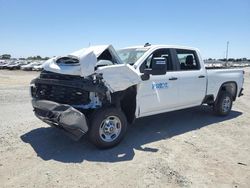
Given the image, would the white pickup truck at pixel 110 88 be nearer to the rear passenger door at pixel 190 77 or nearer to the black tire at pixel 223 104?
the rear passenger door at pixel 190 77

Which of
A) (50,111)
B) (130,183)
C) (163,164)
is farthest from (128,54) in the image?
(130,183)

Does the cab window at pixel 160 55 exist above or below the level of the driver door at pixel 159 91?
above

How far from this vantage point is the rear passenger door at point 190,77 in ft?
22.0

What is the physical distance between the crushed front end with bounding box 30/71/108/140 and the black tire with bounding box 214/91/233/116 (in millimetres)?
4246

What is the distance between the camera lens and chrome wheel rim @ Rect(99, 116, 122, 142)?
5.10m

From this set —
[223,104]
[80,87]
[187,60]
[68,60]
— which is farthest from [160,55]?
[223,104]

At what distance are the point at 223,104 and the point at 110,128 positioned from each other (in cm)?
434

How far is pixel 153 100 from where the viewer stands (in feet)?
19.7

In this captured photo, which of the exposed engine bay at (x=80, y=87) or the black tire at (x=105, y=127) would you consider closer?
the exposed engine bay at (x=80, y=87)

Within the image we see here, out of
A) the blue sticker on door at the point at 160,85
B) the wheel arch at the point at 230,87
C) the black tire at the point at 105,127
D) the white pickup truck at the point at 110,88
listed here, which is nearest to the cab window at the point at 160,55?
the white pickup truck at the point at 110,88

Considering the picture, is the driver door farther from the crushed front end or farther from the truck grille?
the truck grille

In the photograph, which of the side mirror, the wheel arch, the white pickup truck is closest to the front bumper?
the white pickup truck

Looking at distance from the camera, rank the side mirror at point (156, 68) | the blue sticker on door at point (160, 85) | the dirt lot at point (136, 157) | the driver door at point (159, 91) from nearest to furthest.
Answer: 1. the dirt lot at point (136, 157)
2. the side mirror at point (156, 68)
3. the driver door at point (159, 91)
4. the blue sticker on door at point (160, 85)

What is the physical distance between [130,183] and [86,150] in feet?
4.94
